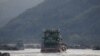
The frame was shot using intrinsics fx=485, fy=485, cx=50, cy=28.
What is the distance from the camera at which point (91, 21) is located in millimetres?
183750

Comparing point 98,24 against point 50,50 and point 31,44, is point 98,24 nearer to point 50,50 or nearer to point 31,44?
point 31,44

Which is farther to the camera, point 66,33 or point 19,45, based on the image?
point 66,33

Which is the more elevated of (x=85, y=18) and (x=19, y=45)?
(x=85, y=18)

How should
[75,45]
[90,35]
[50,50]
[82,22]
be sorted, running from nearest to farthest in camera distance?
[50,50]
[75,45]
[90,35]
[82,22]

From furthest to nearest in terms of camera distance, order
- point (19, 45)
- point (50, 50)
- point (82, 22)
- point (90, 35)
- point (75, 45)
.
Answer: point (82, 22), point (90, 35), point (75, 45), point (19, 45), point (50, 50)

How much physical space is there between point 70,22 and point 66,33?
78.2 feet

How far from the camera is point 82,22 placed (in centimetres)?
18500

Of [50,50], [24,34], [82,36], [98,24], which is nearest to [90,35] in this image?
[82,36]

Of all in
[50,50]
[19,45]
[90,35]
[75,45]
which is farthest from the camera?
[90,35]

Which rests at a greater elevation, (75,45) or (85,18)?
(85,18)

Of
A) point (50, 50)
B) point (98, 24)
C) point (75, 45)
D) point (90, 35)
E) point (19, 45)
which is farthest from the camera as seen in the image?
point (98, 24)

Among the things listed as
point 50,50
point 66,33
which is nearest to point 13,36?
point 66,33

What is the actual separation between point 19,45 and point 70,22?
66672 millimetres

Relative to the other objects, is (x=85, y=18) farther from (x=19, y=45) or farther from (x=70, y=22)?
(x=19, y=45)
